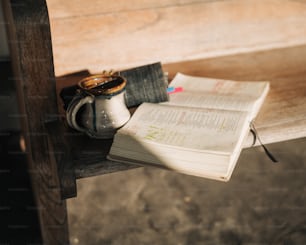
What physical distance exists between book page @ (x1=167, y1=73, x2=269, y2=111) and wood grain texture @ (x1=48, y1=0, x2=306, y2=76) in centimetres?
21

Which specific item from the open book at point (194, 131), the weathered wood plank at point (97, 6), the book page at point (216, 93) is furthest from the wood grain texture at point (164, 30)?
the open book at point (194, 131)

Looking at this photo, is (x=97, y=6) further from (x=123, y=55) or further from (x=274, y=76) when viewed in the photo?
(x=274, y=76)

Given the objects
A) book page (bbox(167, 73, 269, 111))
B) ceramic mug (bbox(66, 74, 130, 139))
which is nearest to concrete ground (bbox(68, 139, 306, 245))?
book page (bbox(167, 73, 269, 111))

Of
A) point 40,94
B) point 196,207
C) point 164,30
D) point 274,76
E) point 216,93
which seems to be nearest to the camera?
point 40,94

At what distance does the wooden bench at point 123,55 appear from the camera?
3.02 feet

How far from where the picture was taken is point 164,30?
147cm

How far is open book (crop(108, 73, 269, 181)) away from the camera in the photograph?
891mm

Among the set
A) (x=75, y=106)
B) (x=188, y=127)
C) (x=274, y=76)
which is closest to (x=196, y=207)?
(x=274, y=76)

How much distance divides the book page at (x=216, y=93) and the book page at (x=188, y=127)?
6 cm

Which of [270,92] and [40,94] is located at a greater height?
[40,94]

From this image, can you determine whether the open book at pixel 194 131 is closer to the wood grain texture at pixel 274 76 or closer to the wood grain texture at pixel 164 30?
the wood grain texture at pixel 274 76

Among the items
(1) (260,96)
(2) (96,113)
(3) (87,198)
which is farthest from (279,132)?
(3) (87,198)

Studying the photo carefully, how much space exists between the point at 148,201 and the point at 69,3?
946mm

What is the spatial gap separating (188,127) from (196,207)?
2.97 feet
